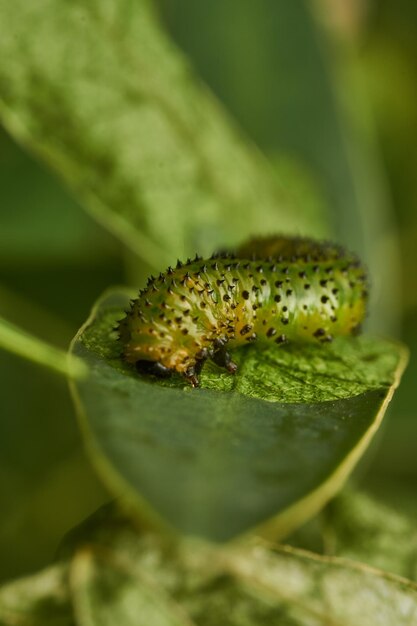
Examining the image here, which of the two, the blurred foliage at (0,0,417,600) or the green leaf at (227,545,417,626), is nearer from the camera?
the green leaf at (227,545,417,626)

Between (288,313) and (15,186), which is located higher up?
(15,186)

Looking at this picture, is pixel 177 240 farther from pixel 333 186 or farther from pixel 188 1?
pixel 188 1

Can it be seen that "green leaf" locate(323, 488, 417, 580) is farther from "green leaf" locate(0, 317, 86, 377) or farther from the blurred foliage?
"green leaf" locate(0, 317, 86, 377)

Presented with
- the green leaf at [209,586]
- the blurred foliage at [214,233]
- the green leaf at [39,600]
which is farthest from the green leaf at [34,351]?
the blurred foliage at [214,233]

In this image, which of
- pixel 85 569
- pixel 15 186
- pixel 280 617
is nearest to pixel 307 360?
pixel 280 617

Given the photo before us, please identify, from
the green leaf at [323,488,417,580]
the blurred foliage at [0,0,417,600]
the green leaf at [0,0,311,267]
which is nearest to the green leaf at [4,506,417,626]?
the green leaf at [323,488,417,580]

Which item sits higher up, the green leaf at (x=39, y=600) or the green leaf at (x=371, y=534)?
the green leaf at (x=371, y=534)

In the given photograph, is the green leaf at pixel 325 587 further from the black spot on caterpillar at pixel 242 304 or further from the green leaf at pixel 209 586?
the black spot on caterpillar at pixel 242 304
